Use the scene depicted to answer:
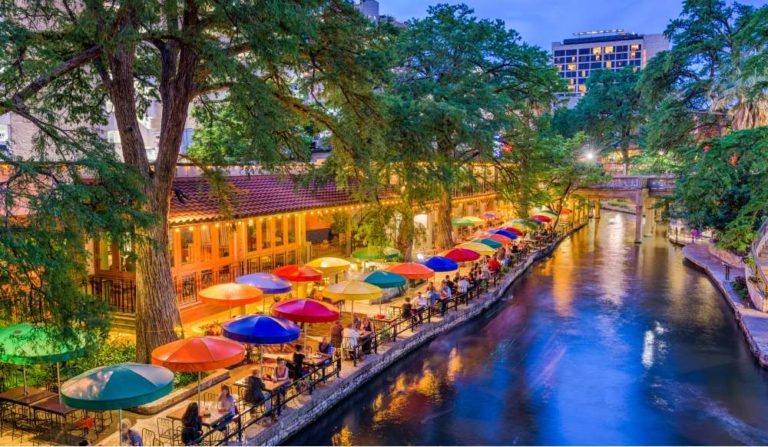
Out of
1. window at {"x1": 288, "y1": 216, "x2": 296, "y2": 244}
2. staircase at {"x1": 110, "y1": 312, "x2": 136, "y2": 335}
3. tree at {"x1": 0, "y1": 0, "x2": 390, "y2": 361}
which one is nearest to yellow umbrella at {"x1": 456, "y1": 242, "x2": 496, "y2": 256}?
window at {"x1": 288, "y1": 216, "x2": 296, "y2": 244}

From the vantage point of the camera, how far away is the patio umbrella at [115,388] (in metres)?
10.2

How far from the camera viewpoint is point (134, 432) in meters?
10.7

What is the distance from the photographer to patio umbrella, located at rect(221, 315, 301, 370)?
46.0 ft

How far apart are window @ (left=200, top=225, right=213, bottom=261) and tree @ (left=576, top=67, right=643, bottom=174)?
5916cm

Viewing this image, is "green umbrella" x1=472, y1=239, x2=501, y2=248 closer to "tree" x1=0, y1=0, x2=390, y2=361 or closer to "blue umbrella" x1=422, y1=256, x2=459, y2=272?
"blue umbrella" x1=422, y1=256, x2=459, y2=272

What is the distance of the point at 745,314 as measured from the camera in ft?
79.5

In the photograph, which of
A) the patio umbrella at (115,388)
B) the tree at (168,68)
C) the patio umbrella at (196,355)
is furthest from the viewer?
the patio umbrella at (196,355)

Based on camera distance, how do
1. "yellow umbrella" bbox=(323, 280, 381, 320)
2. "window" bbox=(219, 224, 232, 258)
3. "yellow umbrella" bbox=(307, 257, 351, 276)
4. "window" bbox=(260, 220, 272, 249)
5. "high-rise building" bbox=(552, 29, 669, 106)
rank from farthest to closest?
"high-rise building" bbox=(552, 29, 669, 106) → "window" bbox=(260, 220, 272, 249) → "yellow umbrella" bbox=(307, 257, 351, 276) → "window" bbox=(219, 224, 232, 258) → "yellow umbrella" bbox=(323, 280, 381, 320)

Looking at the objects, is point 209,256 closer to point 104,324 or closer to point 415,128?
point 415,128

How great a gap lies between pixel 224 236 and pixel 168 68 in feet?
26.3

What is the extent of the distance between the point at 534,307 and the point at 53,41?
71.7ft

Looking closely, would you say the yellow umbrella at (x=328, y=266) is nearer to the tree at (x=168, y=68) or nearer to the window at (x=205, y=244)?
the window at (x=205, y=244)

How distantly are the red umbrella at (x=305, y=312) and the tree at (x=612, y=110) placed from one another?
6115 centimetres

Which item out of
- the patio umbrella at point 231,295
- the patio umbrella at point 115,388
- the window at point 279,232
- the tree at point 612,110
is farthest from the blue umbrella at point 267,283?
the tree at point 612,110
